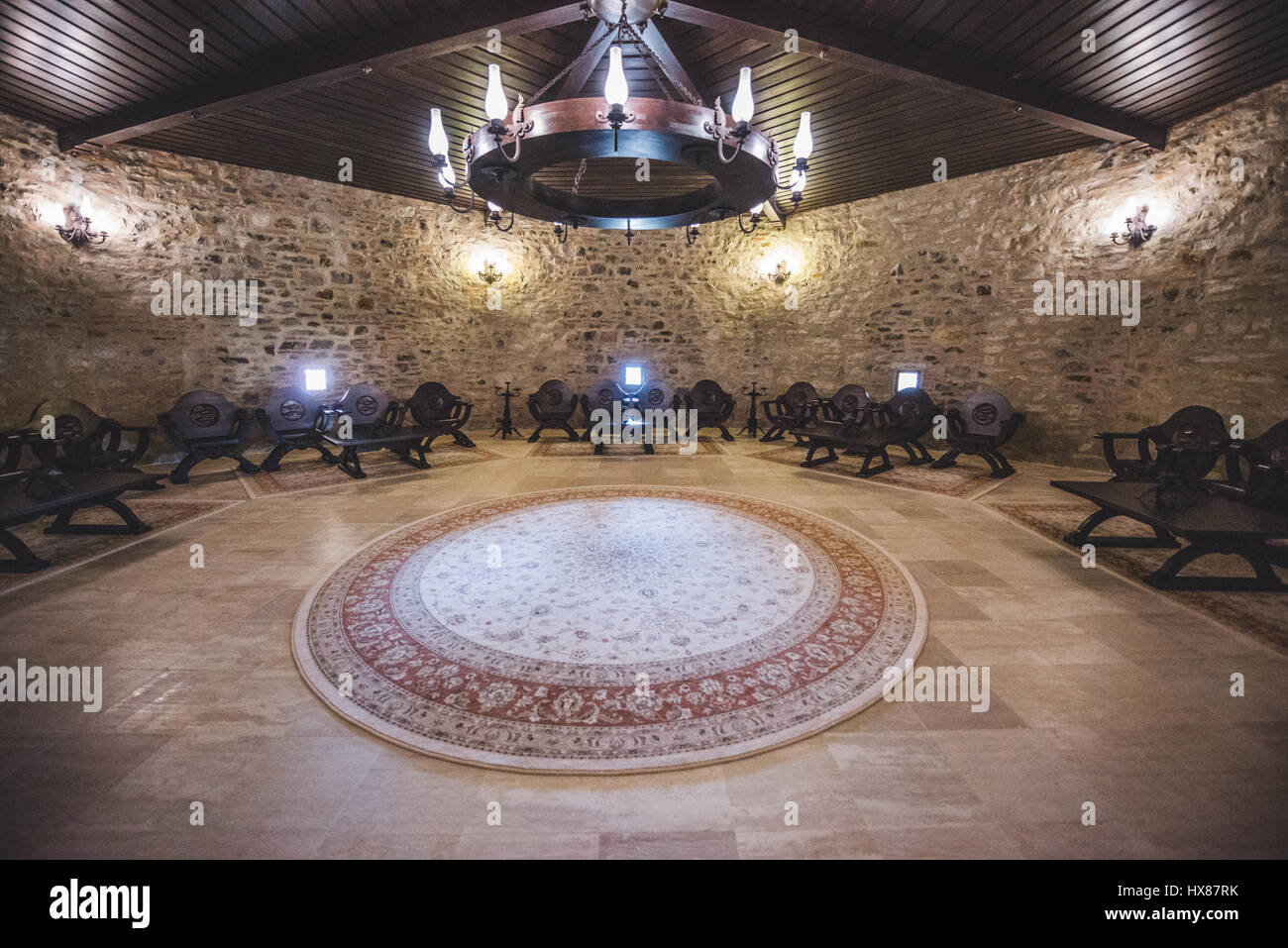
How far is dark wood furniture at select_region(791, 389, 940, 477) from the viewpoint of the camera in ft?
21.7

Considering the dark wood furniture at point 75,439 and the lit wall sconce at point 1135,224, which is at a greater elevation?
the lit wall sconce at point 1135,224

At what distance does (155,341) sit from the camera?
22.3 feet

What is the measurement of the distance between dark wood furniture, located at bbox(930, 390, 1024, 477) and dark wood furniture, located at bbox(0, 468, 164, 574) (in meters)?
8.39

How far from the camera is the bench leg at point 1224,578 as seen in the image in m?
3.34

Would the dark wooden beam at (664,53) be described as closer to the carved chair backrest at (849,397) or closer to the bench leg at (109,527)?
the bench leg at (109,527)

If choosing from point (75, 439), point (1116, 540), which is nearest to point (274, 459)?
point (75, 439)

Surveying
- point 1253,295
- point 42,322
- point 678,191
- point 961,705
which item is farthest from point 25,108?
point 1253,295

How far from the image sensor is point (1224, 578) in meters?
3.46

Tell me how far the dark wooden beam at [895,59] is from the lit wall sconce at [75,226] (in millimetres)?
6908

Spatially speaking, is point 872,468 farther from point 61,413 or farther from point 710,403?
point 61,413

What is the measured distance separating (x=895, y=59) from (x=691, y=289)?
18.8ft

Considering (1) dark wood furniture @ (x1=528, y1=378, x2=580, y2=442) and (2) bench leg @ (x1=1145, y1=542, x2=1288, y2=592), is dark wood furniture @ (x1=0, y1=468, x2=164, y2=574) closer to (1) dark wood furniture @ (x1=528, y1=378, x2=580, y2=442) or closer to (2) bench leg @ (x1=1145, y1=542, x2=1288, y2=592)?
(1) dark wood furniture @ (x1=528, y1=378, x2=580, y2=442)

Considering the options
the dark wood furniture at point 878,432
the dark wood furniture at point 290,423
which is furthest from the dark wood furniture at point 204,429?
the dark wood furniture at point 878,432
